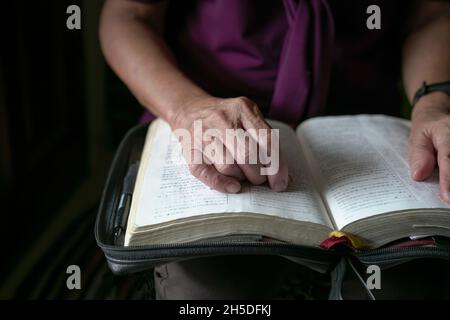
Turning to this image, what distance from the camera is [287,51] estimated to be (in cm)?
85

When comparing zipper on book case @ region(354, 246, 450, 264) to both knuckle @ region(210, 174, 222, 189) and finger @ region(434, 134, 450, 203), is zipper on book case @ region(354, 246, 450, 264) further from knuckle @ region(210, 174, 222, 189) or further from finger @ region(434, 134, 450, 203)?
knuckle @ region(210, 174, 222, 189)

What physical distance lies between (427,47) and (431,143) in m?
0.30

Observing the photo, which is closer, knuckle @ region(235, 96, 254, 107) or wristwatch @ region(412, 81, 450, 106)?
knuckle @ region(235, 96, 254, 107)

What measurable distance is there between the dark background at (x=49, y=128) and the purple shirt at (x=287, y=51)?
28cm

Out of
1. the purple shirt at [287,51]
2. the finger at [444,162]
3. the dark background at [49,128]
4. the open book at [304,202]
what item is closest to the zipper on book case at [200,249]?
the open book at [304,202]

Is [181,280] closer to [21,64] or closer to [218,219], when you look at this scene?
[218,219]

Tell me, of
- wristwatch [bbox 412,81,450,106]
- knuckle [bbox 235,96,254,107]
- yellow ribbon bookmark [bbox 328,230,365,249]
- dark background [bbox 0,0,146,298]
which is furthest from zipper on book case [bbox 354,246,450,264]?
dark background [bbox 0,0,146,298]

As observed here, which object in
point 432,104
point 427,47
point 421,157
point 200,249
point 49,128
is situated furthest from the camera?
point 49,128

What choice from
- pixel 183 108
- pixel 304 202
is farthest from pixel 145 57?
pixel 304 202

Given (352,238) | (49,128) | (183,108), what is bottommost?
(49,128)

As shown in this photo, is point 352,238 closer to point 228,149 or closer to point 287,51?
point 228,149

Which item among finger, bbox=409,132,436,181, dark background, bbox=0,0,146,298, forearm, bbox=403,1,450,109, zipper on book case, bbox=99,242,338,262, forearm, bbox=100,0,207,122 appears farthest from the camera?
dark background, bbox=0,0,146,298

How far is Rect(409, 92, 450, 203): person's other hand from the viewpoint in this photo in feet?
2.14
